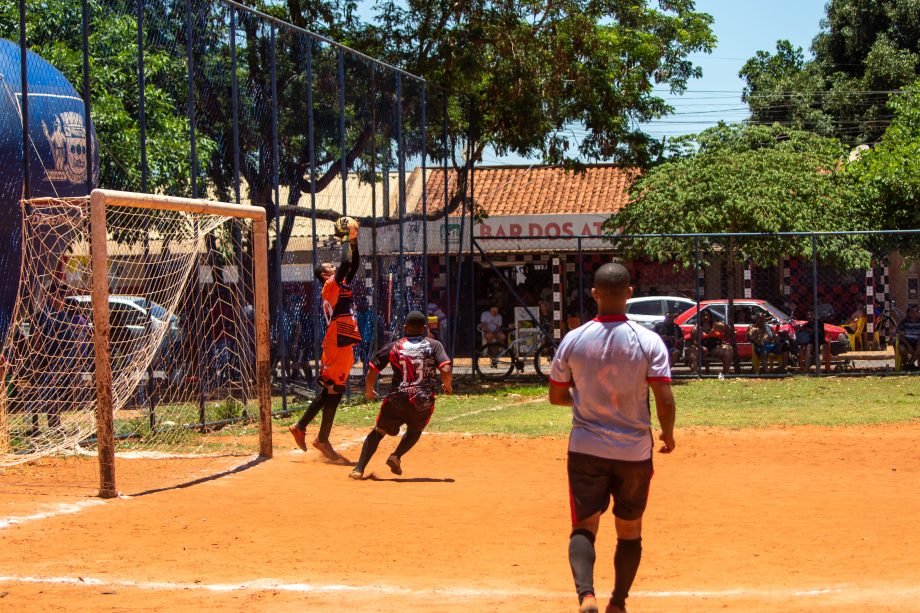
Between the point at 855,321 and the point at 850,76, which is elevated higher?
the point at 850,76

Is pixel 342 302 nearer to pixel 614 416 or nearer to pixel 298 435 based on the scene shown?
pixel 298 435

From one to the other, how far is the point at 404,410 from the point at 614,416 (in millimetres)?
5164

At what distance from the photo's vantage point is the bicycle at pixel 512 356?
2364 cm

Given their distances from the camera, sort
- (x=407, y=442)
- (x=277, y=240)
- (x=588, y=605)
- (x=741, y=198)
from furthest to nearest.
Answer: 1. (x=741, y=198)
2. (x=277, y=240)
3. (x=407, y=442)
4. (x=588, y=605)

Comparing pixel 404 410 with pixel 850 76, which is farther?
pixel 850 76

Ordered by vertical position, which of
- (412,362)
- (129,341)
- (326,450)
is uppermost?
(129,341)

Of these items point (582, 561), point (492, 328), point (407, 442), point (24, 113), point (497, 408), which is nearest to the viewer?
point (582, 561)

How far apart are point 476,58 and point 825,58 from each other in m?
26.5

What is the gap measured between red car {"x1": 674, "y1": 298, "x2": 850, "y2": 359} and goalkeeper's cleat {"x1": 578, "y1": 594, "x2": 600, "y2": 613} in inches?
731

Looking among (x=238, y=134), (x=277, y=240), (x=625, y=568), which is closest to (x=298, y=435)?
(x=277, y=240)

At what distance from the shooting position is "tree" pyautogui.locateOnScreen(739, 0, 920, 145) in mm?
41688

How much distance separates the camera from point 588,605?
548cm

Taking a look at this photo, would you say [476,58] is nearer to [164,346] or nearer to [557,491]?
[164,346]

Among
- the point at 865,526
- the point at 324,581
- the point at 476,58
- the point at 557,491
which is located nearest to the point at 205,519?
the point at 324,581
